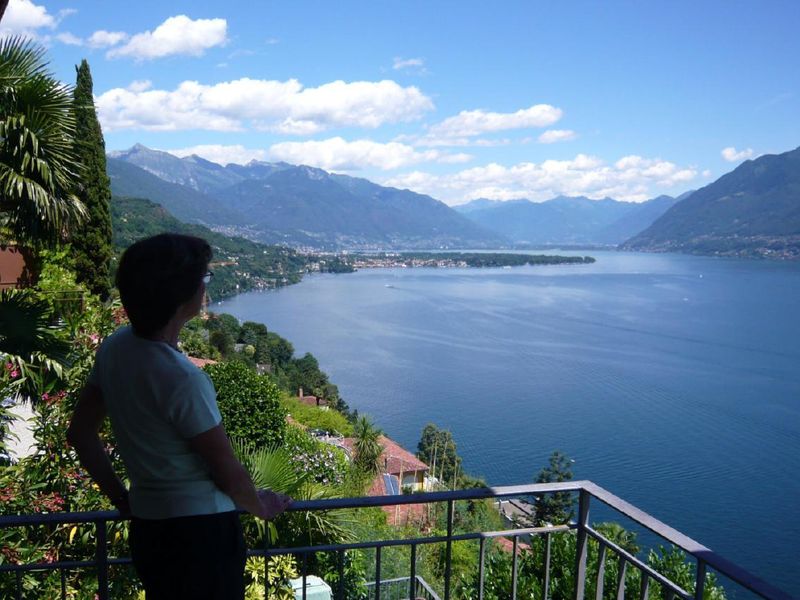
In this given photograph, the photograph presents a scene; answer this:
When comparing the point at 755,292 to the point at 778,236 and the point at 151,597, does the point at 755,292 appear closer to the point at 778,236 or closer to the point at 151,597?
the point at 778,236

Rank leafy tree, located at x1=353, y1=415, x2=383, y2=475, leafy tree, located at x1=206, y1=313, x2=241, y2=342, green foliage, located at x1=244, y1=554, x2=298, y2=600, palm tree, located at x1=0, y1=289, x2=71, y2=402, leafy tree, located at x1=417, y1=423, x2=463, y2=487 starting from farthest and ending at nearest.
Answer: leafy tree, located at x1=206, y1=313, x2=241, y2=342 < leafy tree, located at x1=417, y1=423, x2=463, y2=487 < leafy tree, located at x1=353, y1=415, x2=383, y2=475 < green foliage, located at x1=244, y1=554, x2=298, y2=600 < palm tree, located at x1=0, y1=289, x2=71, y2=402

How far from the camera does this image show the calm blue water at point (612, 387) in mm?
23953

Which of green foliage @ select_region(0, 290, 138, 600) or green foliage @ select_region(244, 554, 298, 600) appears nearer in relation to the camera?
green foliage @ select_region(0, 290, 138, 600)

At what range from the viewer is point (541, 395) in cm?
3416

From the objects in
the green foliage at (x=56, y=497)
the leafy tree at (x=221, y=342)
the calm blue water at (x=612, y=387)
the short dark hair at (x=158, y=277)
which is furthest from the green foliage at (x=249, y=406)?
the leafy tree at (x=221, y=342)

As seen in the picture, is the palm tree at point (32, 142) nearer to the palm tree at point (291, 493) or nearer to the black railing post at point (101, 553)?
the palm tree at point (291, 493)

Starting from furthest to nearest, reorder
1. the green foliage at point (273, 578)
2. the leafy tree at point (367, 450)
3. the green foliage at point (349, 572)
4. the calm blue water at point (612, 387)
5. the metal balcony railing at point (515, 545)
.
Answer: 1. the calm blue water at point (612, 387)
2. the leafy tree at point (367, 450)
3. the green foliage at point (349, 572)
4. the green foliage at point (273, 578)
5. the metal balcony railing at point (515, 545)

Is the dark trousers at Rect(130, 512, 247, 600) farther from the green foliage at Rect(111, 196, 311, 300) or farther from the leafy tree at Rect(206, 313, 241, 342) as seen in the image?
the green foliage at Rect(111, 196, 311, 300)

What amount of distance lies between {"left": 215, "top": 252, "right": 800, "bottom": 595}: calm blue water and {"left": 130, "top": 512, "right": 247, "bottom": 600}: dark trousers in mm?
21070

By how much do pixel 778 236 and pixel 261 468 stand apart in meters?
142

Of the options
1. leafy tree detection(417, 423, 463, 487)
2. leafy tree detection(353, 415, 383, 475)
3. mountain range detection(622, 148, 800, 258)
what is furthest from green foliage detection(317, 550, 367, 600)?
mountain range detection(622, 148, 800, 258)

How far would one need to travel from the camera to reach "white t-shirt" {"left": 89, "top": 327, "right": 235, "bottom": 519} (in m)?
1.27

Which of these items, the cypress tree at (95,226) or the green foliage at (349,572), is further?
the cypress tree at (95,226)

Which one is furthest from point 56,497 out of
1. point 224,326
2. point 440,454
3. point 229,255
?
point 229,255
